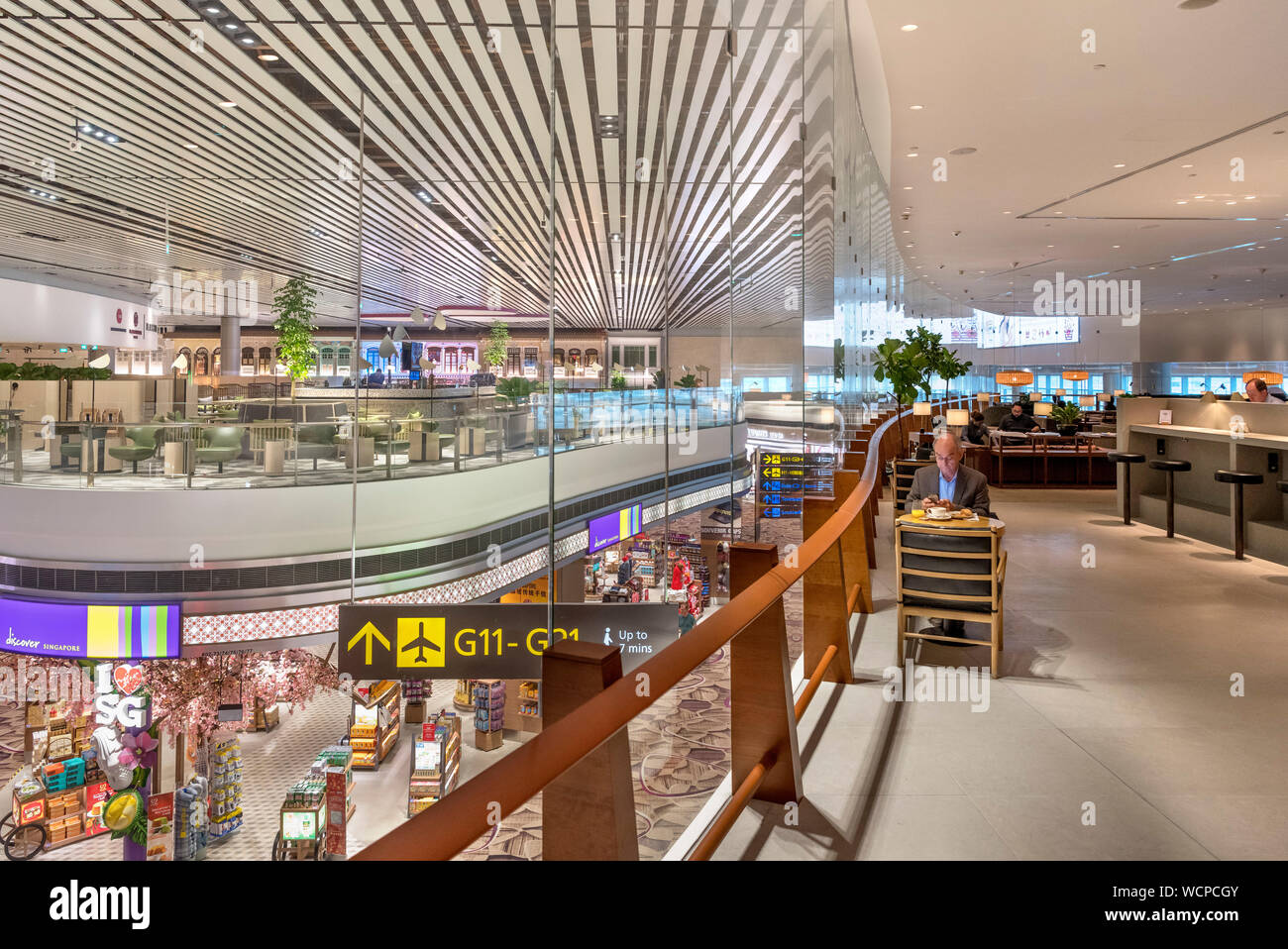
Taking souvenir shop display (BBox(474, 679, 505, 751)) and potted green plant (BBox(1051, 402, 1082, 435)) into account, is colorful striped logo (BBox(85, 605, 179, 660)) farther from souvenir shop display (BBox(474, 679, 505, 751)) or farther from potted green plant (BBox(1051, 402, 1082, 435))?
potted green plant (BBox(1051, 402, 1082, 435))

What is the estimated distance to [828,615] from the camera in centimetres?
352


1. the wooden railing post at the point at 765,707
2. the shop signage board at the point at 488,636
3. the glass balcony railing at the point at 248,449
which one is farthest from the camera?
the glass balcony railing at the point at 248,449

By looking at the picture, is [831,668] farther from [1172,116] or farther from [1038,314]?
[1038,314]

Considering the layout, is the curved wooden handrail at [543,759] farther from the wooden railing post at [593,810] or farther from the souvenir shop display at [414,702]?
the souvenir shop display at [414,702]

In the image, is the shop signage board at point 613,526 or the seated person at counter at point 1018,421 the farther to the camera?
the shop signage board at point 613,526

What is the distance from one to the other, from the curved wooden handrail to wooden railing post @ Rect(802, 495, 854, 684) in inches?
66.4

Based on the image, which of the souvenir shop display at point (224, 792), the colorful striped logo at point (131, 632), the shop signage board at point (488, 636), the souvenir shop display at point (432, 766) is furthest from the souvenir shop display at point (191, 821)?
the shop signage board at point (488, 636)

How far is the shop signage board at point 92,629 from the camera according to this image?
10297 millimetres

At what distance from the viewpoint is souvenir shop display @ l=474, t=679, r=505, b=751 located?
16047 millimetres

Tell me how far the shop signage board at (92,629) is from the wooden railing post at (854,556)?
9.42 meters

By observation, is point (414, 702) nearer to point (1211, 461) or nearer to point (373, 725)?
point (373, 725)

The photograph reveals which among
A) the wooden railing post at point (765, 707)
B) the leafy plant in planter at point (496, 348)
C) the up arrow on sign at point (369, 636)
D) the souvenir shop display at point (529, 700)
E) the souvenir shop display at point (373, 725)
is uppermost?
the leafy plant in planter at point (496, 348)
